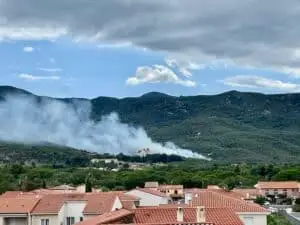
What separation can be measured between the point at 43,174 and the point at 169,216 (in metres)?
140

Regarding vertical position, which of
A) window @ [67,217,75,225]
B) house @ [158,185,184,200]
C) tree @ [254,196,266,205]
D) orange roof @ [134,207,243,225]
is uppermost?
orange roof @ [134,207,243,225]

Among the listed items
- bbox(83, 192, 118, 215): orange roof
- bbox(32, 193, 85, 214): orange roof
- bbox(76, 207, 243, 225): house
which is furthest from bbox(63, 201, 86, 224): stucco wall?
bbox(76, 207, 243, 225): house

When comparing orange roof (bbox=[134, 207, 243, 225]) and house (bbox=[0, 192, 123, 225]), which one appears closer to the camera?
orange roof (bbox=[134, 207, 243, 225])

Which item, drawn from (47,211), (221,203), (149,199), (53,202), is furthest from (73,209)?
(149,199)

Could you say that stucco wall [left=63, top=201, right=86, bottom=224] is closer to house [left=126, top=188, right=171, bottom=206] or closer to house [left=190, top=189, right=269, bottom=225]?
house [left=190, top=189, right=269, bottom=225]

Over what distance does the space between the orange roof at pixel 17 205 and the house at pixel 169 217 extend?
1480 cm

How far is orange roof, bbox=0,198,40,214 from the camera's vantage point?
44281 mm

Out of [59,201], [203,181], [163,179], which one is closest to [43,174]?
[163,179]

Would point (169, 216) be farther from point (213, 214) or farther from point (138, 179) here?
point (138, 179)

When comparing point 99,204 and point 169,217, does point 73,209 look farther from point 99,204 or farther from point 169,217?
point 169,217

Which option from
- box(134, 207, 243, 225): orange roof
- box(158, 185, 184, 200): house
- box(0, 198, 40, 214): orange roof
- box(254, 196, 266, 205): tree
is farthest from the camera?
box(254, 196, 266, 205): tree

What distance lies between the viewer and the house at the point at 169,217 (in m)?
27.7

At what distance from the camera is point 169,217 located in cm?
2936

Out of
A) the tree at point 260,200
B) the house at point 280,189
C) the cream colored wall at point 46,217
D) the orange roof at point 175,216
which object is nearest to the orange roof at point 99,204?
the cream colored wall at point 46,217
